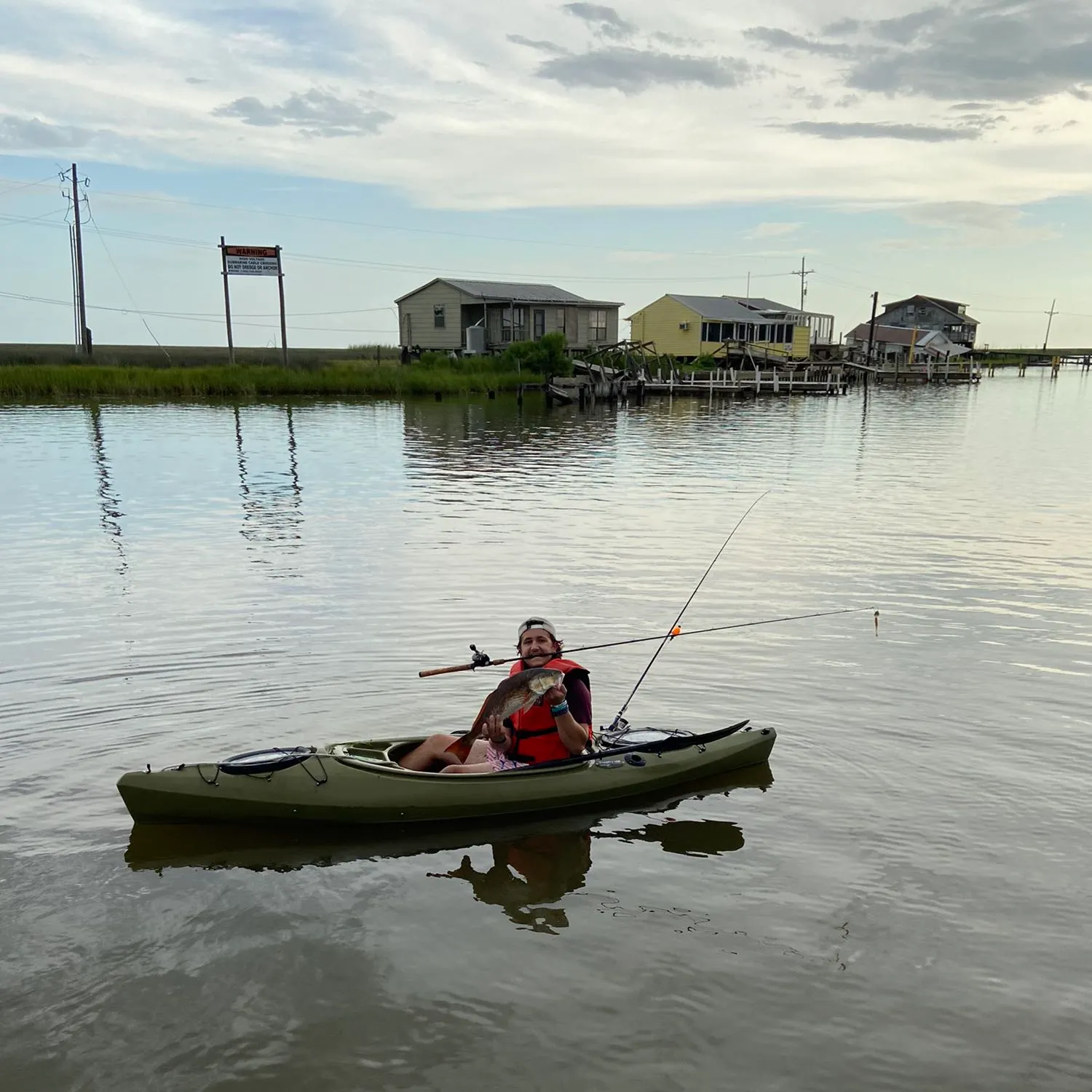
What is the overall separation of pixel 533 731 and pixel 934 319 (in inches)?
4489

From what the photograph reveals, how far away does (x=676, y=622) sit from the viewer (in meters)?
10.5

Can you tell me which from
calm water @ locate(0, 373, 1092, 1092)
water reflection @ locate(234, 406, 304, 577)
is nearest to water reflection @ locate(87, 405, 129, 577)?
calm water @ locate(0, 373, 1092, 1092)

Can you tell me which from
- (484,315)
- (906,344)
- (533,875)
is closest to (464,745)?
(533,875)

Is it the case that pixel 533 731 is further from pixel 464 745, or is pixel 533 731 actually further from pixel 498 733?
pixel 464 745

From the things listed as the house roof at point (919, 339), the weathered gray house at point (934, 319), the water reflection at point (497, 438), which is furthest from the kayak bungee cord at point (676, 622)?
the weathered gray house at point (934, 319)

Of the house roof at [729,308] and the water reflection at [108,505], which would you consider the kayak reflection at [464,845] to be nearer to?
the water reflection at [108,505]

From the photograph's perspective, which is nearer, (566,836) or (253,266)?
(566,836)

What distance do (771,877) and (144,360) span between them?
2336 inches

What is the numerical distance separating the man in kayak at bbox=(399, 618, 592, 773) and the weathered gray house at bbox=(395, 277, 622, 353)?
5239 centimetres

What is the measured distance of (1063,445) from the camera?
98.5 feet

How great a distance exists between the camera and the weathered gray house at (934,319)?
352ft

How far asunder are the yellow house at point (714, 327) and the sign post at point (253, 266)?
104 feet

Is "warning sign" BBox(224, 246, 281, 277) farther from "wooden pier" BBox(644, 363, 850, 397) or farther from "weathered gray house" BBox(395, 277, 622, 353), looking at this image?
"wooden pier" BBox(644, 363, 850, 397)

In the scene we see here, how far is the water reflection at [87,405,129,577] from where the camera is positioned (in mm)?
14319
